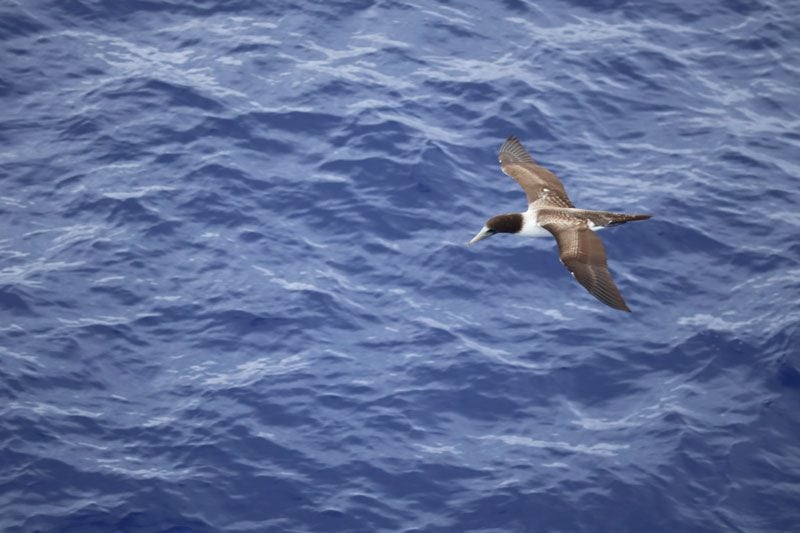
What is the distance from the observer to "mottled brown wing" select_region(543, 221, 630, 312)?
44.5ft

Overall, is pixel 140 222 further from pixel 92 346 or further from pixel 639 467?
pixel 639 467

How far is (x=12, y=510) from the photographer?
14398 millimetres

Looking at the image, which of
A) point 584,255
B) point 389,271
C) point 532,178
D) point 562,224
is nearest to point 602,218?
point 562,224

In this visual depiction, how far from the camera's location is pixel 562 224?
15.1 metres

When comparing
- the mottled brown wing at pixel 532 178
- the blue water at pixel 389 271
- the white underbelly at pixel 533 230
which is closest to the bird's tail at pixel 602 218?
the white underbelly at pixel 533 230

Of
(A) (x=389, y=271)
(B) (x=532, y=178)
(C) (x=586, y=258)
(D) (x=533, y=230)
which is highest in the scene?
(B) (x=532, y=178)

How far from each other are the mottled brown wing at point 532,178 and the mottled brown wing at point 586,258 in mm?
1044

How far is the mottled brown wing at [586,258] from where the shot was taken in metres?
13.6

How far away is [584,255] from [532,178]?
2.85 metres

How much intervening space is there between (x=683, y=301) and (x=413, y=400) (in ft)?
16.4

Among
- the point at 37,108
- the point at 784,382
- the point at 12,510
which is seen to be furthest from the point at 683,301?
the point at 37,108

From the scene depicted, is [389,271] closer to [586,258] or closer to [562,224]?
[562,224]

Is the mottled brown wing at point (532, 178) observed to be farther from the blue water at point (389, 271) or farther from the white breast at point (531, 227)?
the blue water at point (389, 271)

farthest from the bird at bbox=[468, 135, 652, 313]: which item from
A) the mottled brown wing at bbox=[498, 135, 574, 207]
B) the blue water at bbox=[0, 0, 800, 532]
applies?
the blue water at bbox=[0, 0, 800, 532]
